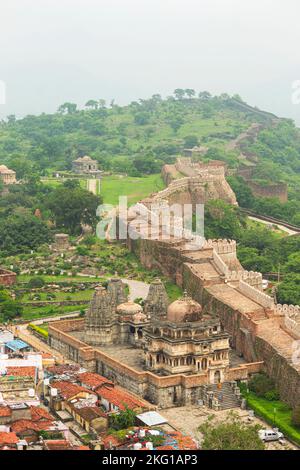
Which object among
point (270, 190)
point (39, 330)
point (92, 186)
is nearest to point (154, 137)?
point (270, 190)

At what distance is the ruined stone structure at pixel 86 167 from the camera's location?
8632 centimetres

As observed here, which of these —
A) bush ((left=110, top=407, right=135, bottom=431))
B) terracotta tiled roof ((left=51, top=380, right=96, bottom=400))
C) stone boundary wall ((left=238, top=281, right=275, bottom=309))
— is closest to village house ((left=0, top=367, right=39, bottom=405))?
terracotta tiled roof ((left=51, top=380, right=96, bottom=400))

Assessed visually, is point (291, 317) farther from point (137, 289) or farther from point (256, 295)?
point (137, 289)

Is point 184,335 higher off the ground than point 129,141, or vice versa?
point 129,141

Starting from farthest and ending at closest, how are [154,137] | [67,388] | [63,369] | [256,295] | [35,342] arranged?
[154,137] → [35,342] → [256,295] → [63,369] → [67,388]

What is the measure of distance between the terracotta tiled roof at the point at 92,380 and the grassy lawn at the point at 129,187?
30.6 m

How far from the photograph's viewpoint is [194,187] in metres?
73.0

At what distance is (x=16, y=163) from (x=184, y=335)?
51802 mm

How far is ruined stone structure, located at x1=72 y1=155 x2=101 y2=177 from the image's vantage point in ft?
283

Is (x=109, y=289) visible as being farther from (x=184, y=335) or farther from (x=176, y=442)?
(x=176, y=442)

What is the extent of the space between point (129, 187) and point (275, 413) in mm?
42225

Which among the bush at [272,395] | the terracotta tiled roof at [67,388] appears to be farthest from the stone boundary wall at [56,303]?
the bush at [272,395]
